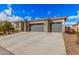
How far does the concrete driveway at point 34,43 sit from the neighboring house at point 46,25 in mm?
263

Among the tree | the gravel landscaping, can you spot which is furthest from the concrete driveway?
the tree

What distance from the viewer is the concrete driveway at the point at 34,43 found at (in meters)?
7.79

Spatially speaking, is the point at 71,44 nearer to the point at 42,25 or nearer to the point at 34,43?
the point at 34,43

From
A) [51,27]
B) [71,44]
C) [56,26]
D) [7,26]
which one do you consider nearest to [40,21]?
[51,27]

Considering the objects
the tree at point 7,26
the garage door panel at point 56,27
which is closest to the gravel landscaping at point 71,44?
the garage door panel at point 56,27

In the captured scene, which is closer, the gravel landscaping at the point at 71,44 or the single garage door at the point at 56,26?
the gravel landscaping at the point at 71,44

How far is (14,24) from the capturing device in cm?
894

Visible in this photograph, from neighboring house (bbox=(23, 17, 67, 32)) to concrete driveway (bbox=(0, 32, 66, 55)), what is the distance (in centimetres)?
26

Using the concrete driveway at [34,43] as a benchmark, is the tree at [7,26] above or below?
above

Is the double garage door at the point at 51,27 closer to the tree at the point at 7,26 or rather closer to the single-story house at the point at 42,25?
the single-story house at the point at 42,25
